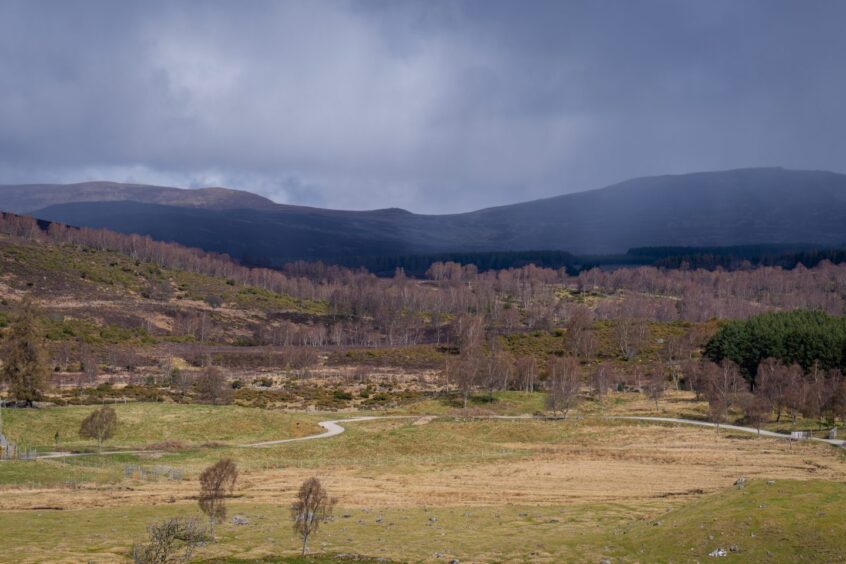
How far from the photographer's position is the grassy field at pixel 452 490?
1218 inches

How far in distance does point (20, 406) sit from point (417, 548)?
66011 millimetres

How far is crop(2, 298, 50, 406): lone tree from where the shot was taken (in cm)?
7994

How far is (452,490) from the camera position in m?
51.7

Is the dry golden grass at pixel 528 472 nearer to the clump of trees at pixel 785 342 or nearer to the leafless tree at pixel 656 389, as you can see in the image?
the leafless tree at pixel 656 389

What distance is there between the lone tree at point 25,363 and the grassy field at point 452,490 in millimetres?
5669

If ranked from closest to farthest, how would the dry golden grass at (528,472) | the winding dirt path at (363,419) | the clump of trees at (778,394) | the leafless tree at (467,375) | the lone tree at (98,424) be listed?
the dry golden grass at (528,472) → the winding dirt path at (363,419) → the lone tree at (98,424) → the clump of trees at (778,394) → the leafless tree at (467,375)

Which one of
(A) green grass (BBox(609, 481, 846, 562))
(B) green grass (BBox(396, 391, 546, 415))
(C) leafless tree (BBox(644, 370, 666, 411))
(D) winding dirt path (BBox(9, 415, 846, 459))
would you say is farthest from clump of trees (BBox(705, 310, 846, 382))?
A: (A) green grass (BBox(609, 481, 846, 562))

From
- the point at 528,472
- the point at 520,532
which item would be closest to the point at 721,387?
the point at 528,472

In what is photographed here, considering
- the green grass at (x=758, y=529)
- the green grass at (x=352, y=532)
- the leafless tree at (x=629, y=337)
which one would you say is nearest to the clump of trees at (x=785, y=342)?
the leafless tree at (x=629, y=337)

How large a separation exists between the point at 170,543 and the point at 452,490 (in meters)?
28.2

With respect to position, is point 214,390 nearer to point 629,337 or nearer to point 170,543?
point 170,543

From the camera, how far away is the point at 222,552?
31.6 m

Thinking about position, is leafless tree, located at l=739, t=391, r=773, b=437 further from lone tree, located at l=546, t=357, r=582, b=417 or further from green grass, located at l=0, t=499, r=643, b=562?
green grass, located at l=0, t=499, r=643, b=562

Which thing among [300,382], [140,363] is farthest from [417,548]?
[140,363]
